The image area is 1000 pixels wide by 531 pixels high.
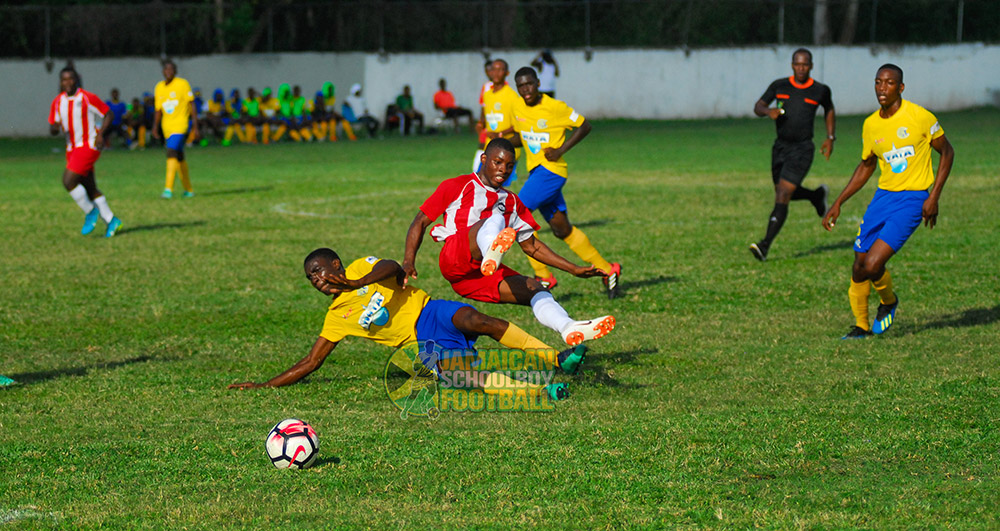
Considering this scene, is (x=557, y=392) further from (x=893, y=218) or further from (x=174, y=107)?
(x=174, y=107)

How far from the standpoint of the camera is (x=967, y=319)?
31.6 feet

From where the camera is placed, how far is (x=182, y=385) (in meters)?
7.89

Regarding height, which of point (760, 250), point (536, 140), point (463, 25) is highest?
point (463, 25)

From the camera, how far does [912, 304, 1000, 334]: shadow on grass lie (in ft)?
30.9

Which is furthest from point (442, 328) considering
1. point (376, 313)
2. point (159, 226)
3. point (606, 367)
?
point (159, 226)

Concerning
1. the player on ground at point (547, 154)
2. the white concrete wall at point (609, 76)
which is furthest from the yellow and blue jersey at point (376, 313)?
the white concrete wall at point (609, 76)

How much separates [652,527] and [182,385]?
4018 mm

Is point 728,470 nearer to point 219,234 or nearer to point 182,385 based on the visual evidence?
point 182,385

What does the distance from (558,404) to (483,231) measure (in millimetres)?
1193

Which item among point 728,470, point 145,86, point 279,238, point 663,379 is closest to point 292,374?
point 663,379

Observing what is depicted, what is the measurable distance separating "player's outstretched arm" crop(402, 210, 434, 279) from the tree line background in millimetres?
34458

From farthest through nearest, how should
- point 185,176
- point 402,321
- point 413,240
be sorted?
point 185,176 < point 413,240 < point 402,321

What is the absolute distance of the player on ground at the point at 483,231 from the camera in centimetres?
742

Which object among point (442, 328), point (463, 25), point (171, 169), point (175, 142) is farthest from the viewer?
point (463, 25)
